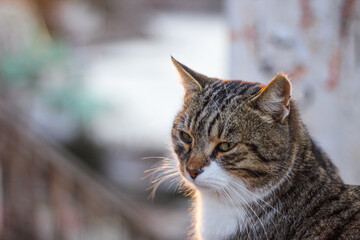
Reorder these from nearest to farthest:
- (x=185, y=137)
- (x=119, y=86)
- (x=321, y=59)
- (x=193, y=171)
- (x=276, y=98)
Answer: (x=276, y=98)
(x=193, y=171)
(x=185, y=137)
(x=321, y=59)
(x=119, y=86)

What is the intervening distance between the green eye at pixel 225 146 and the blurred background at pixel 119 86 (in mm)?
475

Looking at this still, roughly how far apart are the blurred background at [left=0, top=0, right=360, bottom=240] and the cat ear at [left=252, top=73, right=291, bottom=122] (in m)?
0.61

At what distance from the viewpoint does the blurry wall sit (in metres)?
2.16

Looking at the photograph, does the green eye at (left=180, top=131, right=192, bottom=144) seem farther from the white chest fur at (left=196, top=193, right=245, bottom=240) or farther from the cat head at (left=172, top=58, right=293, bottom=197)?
the white chest fur at (left=196, top=193, right=245, bottom=240)

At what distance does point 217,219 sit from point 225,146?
26cm

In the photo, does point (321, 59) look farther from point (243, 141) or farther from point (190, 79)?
point (243, 141)

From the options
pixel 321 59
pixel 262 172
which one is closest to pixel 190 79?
pixel 262 172

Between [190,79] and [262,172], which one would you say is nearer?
[262,172]

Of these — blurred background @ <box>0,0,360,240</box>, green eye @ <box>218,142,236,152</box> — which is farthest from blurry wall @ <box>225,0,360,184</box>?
green eye @ <box>218,142,236,152</box>

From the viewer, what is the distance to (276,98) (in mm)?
1399

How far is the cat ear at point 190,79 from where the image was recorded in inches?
65.6

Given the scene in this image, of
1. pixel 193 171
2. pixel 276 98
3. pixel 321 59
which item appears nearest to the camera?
pixel 276 98

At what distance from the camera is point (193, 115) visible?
1607 millimetres

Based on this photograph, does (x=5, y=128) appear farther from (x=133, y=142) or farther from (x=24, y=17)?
(x=24, y=17)
